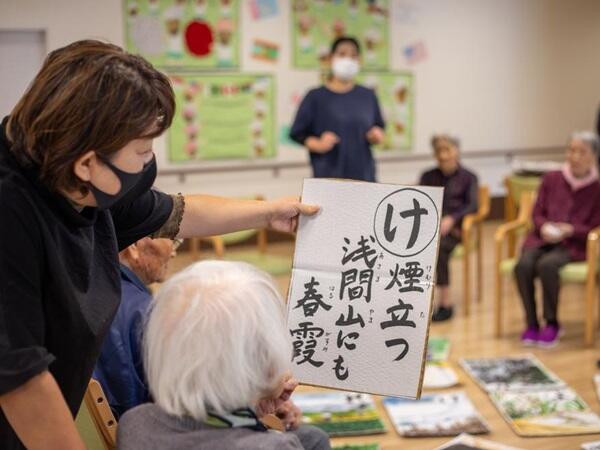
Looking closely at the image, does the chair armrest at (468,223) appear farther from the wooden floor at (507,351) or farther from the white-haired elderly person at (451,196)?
the wooden floor at (507,351)

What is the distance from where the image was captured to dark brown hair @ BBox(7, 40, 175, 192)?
1168 mm

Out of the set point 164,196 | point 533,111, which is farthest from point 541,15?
point 164,196

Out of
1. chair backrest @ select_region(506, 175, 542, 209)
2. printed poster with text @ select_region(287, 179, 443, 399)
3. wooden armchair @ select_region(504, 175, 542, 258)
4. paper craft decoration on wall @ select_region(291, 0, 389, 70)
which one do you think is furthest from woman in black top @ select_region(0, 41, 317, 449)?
paper craft decoration on wall @ select_region(291, 0, 389, 70)

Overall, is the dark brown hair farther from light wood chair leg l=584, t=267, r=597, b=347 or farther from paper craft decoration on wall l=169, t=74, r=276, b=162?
paper craft decoration on wall l=169, t=74, r=276, b=162

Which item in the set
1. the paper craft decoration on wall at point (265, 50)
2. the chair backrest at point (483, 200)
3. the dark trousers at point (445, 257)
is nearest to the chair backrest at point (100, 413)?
the dark trousers at point (445, 257)

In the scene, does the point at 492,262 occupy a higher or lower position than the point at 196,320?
lower

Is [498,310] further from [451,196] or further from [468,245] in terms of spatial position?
[451,196]

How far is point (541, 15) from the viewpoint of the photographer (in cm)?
758

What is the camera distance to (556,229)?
4332mm

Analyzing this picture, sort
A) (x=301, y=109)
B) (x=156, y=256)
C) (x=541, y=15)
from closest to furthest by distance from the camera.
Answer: (x=156, y=256)
(x=301, y=109)
(x=541, y=15)

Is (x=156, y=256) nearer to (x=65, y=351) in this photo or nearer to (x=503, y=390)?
(x=65, y=351)

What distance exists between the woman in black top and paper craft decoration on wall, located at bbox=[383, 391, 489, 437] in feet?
6.78

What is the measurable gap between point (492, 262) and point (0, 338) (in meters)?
5.35

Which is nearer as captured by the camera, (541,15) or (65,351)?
(65,351)
